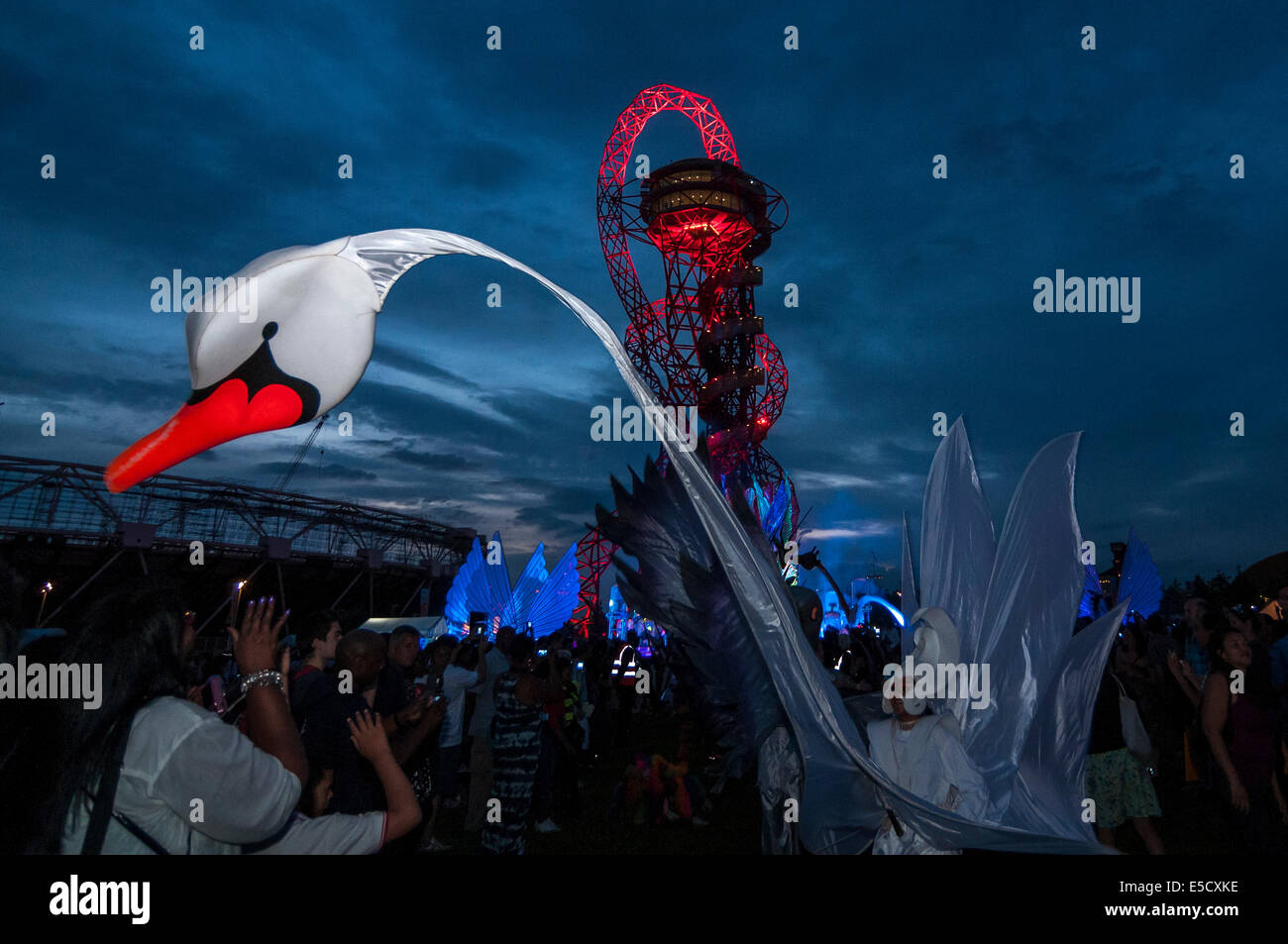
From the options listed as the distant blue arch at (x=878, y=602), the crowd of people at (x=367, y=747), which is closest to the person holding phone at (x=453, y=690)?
the crowd of people at (x=367, y=747)

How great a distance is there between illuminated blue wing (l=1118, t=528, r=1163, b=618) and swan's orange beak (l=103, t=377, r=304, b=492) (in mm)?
15186

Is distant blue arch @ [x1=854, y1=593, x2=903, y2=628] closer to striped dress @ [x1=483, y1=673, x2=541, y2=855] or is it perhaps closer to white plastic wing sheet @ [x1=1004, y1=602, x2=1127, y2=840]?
white plastic wing sheet @ [x1=1004, y1=602, x2=1127, y2=840]

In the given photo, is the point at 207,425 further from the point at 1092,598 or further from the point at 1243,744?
the point at 1092,598

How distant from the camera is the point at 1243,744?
4.45 meters

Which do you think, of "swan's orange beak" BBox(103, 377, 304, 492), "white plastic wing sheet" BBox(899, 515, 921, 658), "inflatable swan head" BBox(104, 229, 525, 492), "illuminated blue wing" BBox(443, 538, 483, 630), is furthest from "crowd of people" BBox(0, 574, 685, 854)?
"illuminated blue wing" BBox(443, 538, 483, 630)

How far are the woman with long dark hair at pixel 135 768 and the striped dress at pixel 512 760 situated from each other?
3.23 meters

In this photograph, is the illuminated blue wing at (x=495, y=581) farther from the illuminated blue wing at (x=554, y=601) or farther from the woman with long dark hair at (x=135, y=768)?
the woman with long dark hair at (x=135, y=768)

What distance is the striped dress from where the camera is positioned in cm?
492

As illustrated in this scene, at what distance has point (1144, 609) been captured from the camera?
50.1ft

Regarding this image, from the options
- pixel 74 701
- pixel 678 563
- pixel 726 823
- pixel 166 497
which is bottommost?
pixel 726 823

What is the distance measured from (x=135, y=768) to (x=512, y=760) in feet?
11.8
